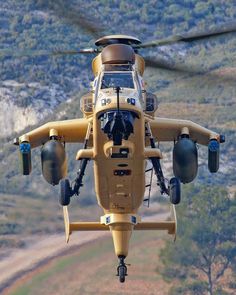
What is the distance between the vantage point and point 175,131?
48.5 m

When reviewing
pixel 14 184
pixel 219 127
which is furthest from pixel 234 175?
pixel 14 184

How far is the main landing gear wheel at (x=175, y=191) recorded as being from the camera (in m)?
45.3

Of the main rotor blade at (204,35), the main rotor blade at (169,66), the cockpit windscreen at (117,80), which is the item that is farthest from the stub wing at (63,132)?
the main rotor blade at (204,35)

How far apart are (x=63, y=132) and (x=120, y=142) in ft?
12.5

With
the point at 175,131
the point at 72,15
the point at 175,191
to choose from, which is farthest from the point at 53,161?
the point at 72,15

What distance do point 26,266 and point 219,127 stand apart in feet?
92.8

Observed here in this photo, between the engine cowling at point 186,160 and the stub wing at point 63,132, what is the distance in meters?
2.73

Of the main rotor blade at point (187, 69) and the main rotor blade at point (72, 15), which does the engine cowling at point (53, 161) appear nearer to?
the main rotor blade at point (72, 15)

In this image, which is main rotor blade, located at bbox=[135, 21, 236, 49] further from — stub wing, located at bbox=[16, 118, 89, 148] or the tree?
the tree

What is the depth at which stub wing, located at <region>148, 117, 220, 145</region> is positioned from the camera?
48250 mm

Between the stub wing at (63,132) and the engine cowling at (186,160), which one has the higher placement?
the stub wing at (63,132)

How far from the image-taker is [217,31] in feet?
147

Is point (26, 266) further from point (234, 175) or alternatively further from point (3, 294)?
point (234, 175)

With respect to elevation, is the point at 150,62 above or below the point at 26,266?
above
